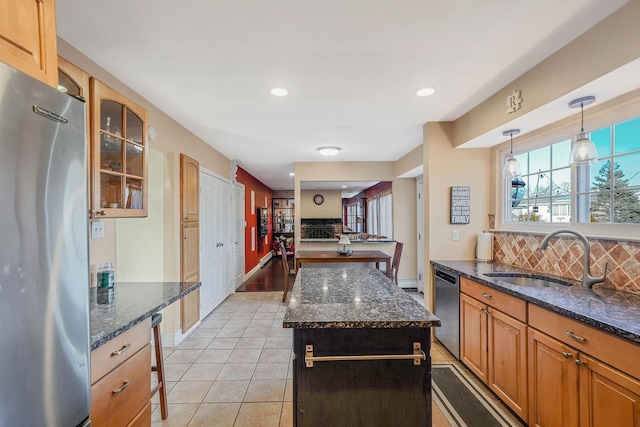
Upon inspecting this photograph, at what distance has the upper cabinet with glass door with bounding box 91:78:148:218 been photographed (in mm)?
1595

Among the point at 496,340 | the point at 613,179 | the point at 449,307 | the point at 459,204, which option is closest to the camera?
the point at 613,179

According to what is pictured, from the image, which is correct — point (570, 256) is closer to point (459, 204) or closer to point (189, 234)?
point (459, 204)

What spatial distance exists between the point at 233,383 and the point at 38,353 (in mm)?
1867

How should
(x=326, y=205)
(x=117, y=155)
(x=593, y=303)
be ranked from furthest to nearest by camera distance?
(x=326, y=205) → (x=117, y=155) → (x=593, y=303)

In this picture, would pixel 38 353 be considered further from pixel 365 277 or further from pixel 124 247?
pixel 124 247

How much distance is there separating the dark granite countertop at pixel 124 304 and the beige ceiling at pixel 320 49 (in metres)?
1.50

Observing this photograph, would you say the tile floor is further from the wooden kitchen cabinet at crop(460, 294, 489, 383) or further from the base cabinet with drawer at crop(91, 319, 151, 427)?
the base cabinet with drawer at crop(91, 319, 151, 427)

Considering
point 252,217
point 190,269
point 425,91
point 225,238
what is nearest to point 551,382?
point 425,91

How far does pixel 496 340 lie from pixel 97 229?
300 centimetres

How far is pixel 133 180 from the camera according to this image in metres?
1.94

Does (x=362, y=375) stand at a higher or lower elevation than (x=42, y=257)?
lower

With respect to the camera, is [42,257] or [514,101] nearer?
[42,257]

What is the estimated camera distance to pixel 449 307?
2.68m

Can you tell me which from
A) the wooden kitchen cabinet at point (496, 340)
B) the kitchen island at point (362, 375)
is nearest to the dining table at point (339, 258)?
the wooden kitchen cabinet at point (496, 340)
